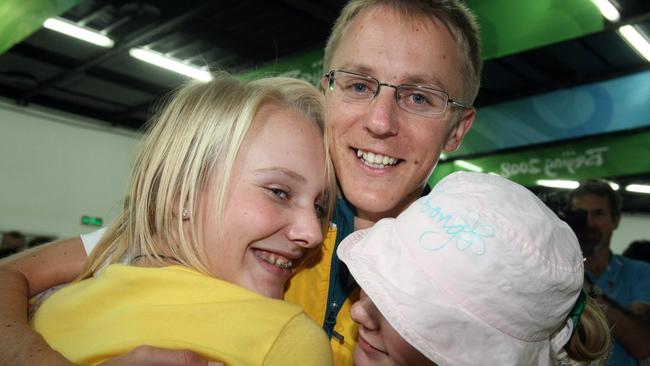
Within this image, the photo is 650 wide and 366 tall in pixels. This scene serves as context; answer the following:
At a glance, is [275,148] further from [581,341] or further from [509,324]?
[581,341]

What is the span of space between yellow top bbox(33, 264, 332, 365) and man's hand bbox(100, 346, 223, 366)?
0.01 metres

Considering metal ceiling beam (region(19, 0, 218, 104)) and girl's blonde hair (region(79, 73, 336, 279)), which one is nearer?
girl's blonde hair (region(79, 73, 336, 279))

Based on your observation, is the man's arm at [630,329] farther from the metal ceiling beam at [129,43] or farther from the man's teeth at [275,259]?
the metal ceiling beam at [129,43]

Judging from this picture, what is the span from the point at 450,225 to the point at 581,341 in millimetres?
455

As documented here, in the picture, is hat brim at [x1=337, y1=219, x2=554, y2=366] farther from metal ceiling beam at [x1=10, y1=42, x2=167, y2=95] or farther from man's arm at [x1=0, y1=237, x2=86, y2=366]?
metal ceiling beam at [x1=10, y1=42, x2=167, y2=95]

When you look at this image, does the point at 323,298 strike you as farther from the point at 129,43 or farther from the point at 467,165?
the point at 129,43

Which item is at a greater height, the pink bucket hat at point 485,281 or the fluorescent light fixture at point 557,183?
the fluorescent light fixture at point 557,183

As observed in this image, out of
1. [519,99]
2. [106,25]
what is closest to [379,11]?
[519,99]

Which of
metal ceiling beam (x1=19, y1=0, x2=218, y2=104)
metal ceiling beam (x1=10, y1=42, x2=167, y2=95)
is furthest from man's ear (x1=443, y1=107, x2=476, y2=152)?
metal ceiling beam (x1=10, y1=42, x2=167, y2=95)

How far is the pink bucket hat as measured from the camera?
3.36 ft

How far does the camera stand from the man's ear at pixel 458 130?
5.59 feet

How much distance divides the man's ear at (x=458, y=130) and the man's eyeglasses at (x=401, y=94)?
94 millimetres

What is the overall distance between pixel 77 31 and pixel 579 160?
7.13 m

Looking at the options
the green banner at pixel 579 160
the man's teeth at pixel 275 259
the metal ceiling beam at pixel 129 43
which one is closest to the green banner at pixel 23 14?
the metal ceiling beam at pixel 129 43
